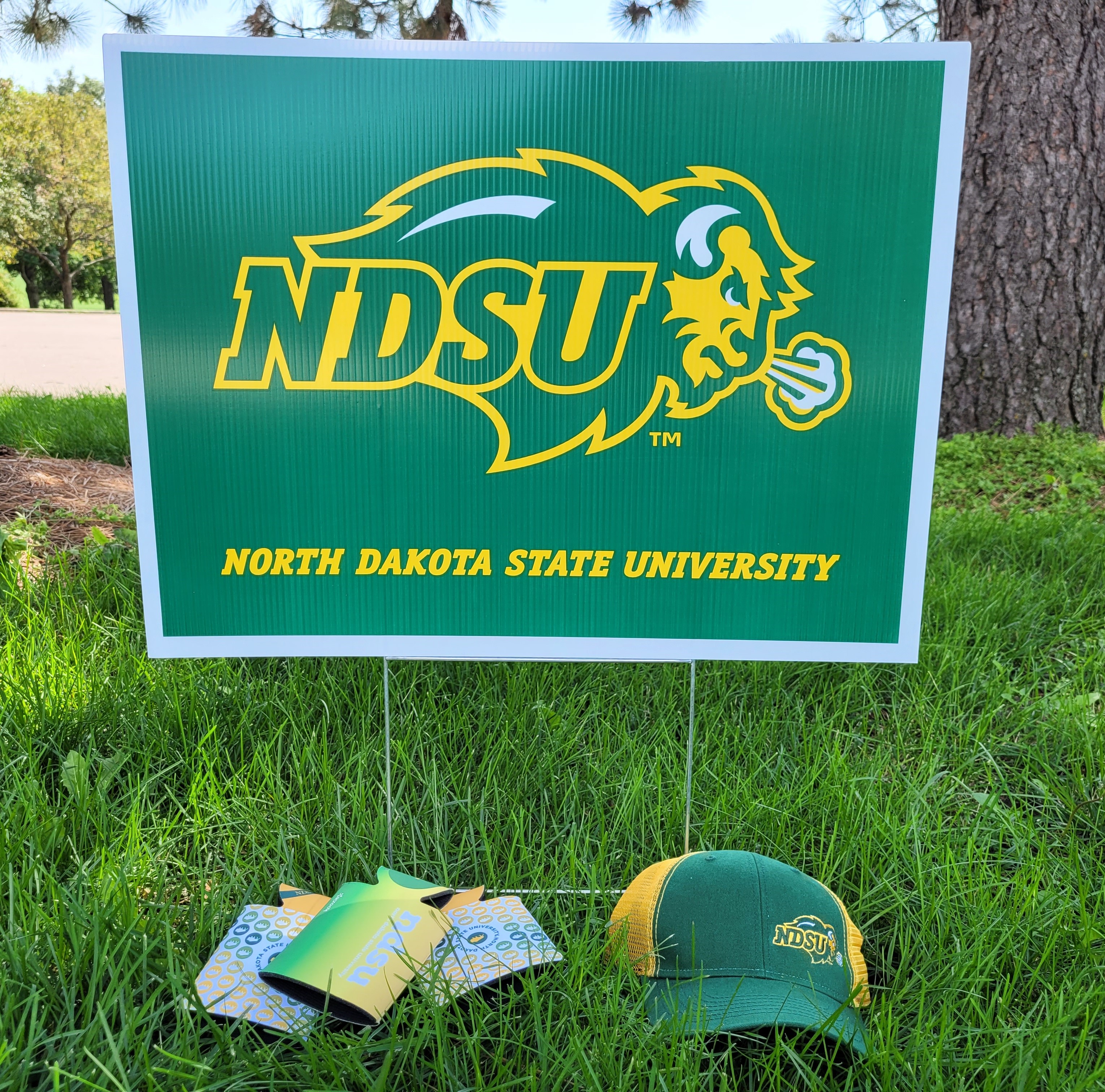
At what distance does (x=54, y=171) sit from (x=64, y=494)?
3639 centimetres

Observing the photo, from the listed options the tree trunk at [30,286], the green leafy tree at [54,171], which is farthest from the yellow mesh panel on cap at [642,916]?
the tree trunk at [30,286]

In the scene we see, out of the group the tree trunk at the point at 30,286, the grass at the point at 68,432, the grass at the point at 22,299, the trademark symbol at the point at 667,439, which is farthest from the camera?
the tree trunk at the point at 30,286

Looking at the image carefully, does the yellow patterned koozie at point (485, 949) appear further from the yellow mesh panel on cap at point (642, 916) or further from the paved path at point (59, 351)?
the paved path at point (59, 351)

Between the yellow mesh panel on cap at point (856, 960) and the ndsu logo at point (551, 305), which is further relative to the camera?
the ndsu logo at point (551, 305)

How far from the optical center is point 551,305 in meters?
1.75

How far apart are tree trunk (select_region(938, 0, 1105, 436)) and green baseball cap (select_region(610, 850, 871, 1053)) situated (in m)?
3.79

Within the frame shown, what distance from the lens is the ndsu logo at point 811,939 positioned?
1.55 m

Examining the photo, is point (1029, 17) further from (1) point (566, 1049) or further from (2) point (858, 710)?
(1) point (566, 1049)

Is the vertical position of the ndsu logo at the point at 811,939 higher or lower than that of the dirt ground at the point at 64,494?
lower

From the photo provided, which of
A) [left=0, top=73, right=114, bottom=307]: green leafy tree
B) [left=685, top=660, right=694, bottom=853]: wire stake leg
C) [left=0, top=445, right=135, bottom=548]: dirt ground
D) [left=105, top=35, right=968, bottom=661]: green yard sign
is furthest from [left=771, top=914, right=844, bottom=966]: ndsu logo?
[left=0, top=73, right=114, bottom=307]: green leafy tree

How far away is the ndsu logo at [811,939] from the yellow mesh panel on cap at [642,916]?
0.72ft

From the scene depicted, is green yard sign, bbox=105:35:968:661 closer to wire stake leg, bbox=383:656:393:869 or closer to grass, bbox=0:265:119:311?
wire stake leg, bbox=383:656:393:869

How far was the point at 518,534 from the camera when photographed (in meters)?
1.84

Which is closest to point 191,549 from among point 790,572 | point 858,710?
point 790,572
